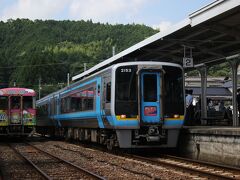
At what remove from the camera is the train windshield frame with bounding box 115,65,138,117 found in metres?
14.9

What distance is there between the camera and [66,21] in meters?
107

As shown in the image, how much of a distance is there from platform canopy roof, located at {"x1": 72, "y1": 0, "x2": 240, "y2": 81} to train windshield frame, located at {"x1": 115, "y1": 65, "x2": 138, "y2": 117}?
1.84m

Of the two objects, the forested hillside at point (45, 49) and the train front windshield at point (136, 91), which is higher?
the forested hillside at point (45, 49)

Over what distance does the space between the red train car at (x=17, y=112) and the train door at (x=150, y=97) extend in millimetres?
11065

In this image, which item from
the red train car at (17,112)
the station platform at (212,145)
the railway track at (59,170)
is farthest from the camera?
the red train car at (17,112)

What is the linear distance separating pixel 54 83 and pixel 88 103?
86142 mm

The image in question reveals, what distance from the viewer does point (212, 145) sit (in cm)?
1349

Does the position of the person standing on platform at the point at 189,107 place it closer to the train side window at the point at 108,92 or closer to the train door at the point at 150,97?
the train door at the point at 150,97

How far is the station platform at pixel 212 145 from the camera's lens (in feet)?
40.1

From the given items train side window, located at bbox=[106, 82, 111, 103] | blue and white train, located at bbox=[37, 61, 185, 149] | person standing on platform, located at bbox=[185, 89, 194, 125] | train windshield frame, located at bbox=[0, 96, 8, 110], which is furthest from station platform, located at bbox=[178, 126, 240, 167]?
train windshield frame, located at bbox=[0, 96, 8, 110]

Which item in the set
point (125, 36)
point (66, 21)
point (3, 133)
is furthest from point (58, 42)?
point (3, 133)

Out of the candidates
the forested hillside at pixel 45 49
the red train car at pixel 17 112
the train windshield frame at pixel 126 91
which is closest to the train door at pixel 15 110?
the red train car at pixel 17 112

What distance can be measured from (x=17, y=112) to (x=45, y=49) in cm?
7565

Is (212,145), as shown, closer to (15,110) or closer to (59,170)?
(59,170)
